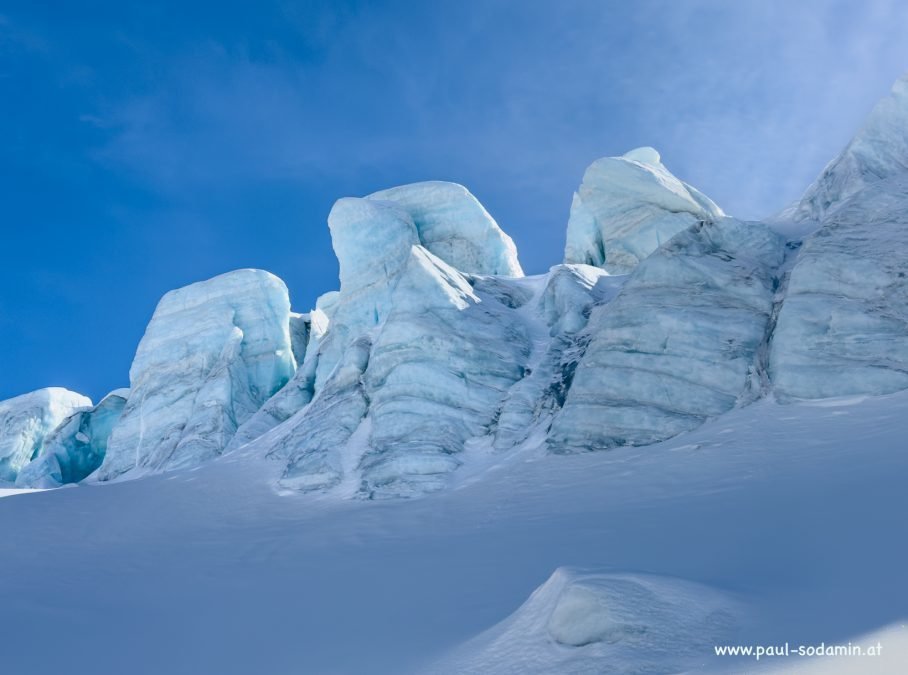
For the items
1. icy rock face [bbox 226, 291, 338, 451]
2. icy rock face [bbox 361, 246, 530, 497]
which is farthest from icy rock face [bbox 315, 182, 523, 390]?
icy rock face [bbox 361, 246, 530, 497]

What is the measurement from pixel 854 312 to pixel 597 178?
1925 centimetres

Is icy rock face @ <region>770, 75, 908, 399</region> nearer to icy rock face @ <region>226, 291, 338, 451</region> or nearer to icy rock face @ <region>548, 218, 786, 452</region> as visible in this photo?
icy rock face @ <region>548, 218, 786, 452</region>

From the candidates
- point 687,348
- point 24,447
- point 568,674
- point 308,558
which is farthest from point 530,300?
point 24,447

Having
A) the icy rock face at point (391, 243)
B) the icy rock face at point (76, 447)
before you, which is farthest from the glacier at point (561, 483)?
the icy rock face at point (76, 447)

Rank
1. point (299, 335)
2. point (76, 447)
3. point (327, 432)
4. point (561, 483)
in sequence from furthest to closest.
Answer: point (299, 335)
point (76, 447)
point (327, 432)
point (561, 483)

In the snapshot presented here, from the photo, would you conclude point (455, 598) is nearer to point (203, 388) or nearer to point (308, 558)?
point (308, 558)

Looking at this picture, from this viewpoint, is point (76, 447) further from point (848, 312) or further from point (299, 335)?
point (848, 312)

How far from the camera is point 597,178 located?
118ft

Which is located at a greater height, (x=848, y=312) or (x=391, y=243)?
(x=391, y=243)

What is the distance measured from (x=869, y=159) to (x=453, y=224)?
2084 centimetres

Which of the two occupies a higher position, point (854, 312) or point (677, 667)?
point (854, 312)

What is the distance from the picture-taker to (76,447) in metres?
46.8

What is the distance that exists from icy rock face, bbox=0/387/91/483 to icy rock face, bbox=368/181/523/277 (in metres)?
27.4

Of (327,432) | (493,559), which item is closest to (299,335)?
(327,432)
